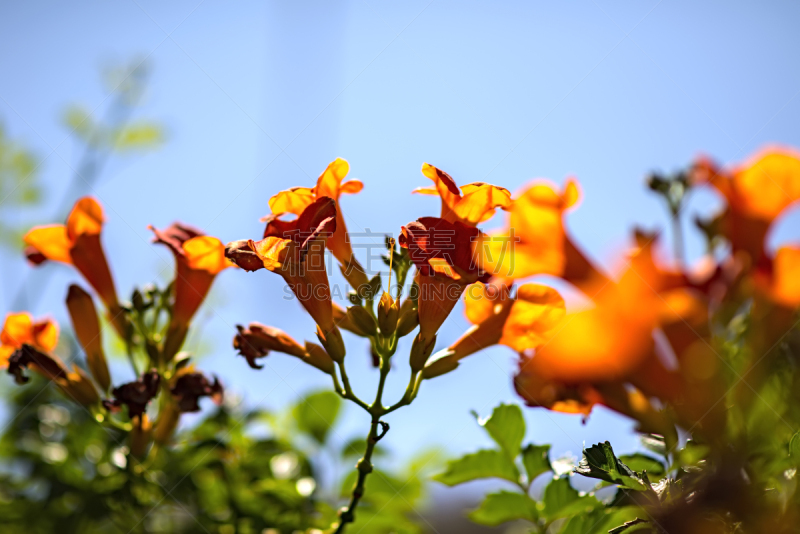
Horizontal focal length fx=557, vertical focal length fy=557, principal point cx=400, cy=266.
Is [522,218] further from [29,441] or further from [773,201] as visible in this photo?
[29,441]

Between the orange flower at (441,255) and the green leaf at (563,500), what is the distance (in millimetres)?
736

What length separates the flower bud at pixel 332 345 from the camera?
179 centimetres

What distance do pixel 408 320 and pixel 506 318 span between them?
1.09ft

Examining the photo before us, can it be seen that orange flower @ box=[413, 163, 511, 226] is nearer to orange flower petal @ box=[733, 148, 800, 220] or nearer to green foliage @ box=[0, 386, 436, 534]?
orange flower petal @ box=[733, 148, 800, 220]

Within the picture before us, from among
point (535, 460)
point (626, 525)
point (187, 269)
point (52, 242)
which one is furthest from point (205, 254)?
point (626, 525)

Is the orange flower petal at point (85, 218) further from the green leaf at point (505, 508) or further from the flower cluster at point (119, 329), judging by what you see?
the green leaf at point (505, 508)

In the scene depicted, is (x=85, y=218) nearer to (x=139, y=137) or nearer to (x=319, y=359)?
(x=319, y=359)

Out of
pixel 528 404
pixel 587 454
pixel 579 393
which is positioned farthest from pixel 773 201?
pixel 528 404

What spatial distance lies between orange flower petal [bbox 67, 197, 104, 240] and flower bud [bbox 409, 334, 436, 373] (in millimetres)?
1551

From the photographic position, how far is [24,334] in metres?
2.35

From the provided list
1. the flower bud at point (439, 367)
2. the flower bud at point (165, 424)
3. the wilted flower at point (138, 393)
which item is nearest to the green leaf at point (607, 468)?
the flower bud at point (439, 367)

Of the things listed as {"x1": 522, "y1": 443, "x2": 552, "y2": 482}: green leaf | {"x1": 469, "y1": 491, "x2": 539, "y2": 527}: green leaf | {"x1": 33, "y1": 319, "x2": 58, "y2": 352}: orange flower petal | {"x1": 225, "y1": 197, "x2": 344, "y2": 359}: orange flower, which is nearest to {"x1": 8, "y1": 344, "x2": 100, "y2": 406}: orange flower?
{"x1": 33, "y1": 319, "x2": 58, "y2": 352}: orange flower petal

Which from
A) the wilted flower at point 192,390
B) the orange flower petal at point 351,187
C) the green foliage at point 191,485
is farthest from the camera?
the green foliage at point 191,485

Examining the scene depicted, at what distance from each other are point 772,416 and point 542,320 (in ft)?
2.20
